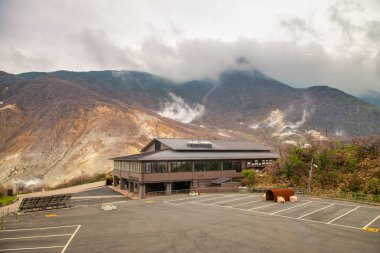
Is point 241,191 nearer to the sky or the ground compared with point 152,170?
nearer to the ground

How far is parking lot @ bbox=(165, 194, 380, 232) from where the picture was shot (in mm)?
28203

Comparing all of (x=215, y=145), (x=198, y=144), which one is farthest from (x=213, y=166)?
(x=215, y=145)

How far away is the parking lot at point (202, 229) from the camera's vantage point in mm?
20984

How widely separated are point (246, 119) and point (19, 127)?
406ft

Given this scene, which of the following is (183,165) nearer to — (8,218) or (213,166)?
(213,166)

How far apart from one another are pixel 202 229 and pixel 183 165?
27.8 m

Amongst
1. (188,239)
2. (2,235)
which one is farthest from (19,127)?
(188,239)

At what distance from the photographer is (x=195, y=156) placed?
55.4 metres

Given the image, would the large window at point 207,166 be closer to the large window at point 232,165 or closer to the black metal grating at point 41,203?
the large window at point 232,165

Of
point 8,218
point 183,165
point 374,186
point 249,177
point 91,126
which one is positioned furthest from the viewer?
point 91,126

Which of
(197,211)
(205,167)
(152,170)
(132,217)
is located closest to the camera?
(132,217)

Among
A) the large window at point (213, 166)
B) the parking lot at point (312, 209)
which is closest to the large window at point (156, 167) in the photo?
the parking lot at point (312, 209)

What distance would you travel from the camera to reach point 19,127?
427ft

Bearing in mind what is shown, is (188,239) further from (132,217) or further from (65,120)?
(65,120)
